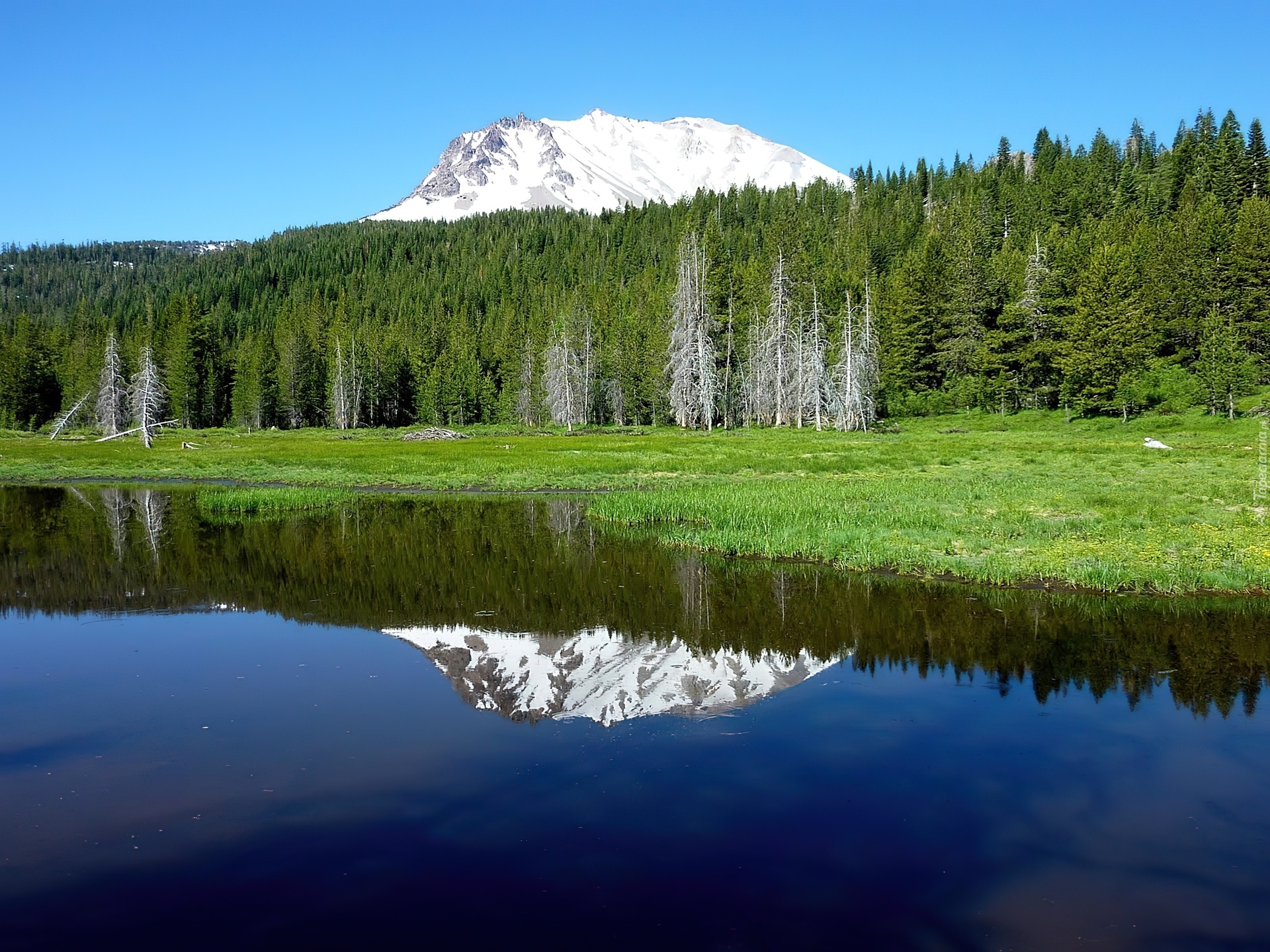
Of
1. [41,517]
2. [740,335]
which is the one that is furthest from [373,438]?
[41,517]

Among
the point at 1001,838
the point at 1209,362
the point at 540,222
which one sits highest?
the point at 540,222

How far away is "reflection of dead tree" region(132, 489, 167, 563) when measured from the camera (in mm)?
25578

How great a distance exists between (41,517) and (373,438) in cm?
5008

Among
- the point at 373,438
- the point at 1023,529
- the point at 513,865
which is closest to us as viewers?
the point at 513,865

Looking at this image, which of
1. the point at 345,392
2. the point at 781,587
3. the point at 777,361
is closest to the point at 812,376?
the point at 777,361

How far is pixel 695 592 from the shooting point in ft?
60.2

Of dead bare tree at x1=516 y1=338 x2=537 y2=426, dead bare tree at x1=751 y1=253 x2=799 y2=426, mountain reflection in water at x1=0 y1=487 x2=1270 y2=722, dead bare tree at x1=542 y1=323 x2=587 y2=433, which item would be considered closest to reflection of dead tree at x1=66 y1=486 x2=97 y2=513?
mountain reflection in water at x1=0 y1=487 x2=1270 y2=722

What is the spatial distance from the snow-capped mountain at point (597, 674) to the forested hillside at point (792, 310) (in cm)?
5762

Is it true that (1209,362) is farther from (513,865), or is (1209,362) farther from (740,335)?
(513,865)

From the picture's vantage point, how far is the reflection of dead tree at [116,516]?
81.9ft

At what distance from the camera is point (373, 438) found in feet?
264

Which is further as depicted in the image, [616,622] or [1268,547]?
[1268,547]

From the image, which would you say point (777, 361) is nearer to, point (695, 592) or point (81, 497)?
point (81, 497)

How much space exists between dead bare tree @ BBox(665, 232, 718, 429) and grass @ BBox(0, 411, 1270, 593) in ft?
23.0
